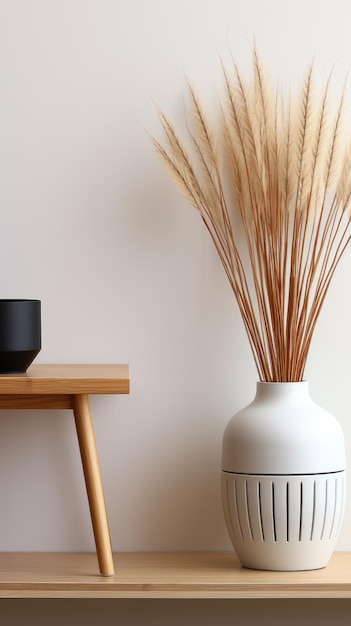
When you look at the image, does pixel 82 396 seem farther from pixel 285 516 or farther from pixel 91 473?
pixel 285 516

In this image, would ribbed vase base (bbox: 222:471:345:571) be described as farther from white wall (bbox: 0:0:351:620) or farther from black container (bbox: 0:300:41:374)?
black container (bbox: 0:300:41:374)

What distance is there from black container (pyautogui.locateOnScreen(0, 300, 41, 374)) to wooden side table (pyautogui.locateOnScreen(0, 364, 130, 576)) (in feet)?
0.06

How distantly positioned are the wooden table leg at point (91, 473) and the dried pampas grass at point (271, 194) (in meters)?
0.27

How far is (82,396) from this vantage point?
1162mm

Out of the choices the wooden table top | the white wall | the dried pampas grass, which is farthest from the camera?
the white wall

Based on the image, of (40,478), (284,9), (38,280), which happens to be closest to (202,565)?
(40,478)

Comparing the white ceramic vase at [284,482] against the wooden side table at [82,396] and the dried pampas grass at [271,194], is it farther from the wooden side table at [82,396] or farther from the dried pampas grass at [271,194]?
the wooden side table at [82,396]

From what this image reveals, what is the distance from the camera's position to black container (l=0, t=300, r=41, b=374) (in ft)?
3.75

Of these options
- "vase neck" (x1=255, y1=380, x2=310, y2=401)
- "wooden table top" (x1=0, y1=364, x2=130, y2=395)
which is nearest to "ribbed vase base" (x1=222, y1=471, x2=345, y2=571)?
"vase neck" (x1=255, y1=380, x2=310, y2=401)

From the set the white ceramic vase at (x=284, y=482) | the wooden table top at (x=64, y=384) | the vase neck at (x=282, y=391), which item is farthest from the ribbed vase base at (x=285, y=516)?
the wooden table top at (x=64, y=384)

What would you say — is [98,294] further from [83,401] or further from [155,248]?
[83,401]

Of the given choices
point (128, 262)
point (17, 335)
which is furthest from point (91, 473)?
point (128, 262)

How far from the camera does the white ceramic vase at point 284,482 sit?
1.20m

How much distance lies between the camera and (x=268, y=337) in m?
1.26
